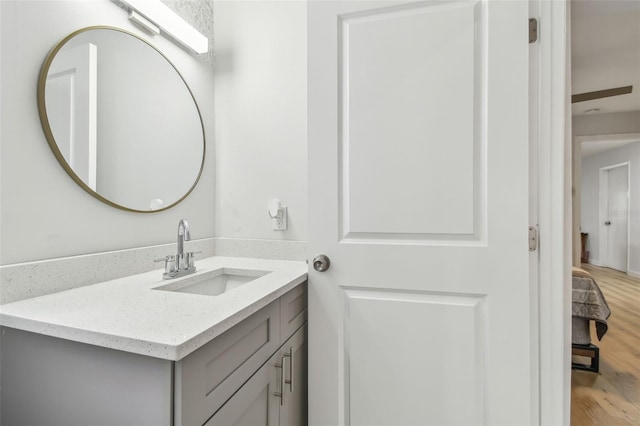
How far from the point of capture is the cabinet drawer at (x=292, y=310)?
108cm

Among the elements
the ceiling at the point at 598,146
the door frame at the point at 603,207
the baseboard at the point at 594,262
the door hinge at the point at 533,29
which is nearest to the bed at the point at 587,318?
the door hinge at the point at 533,29

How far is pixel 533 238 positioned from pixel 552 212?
0.35 ft

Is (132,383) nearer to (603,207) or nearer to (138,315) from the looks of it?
(138,315)

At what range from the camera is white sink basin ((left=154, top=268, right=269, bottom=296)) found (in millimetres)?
1183

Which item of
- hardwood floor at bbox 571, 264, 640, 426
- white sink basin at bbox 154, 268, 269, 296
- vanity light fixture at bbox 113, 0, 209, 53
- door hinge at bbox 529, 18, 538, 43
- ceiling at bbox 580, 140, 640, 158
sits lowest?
hardwood floor at bbox 571, 264, 640, 426

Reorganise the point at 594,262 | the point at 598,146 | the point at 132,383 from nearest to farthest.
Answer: the point at 132,383 < the point at 598,146 < the point at 594,262

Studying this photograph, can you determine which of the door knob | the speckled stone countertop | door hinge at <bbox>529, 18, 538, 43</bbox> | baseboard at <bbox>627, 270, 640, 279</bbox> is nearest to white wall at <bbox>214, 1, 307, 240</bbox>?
the door knob

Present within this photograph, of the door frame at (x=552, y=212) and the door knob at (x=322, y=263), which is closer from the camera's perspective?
the door frame at (x=552, y=212)

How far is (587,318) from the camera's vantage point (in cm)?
211

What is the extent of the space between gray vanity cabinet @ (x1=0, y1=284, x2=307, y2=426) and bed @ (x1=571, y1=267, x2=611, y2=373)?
90.3 inches

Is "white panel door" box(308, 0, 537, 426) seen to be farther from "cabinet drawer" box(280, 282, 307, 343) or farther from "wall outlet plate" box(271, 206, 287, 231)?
"wall outlet plate" box(271, 206, 287, 231)

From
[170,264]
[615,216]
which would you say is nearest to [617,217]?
[615,216]

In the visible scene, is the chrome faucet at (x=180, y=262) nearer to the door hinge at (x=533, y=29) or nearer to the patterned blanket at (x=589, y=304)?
the door hinge at (x=533, y=29)

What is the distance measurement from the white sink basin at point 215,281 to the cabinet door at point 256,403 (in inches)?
17.3
